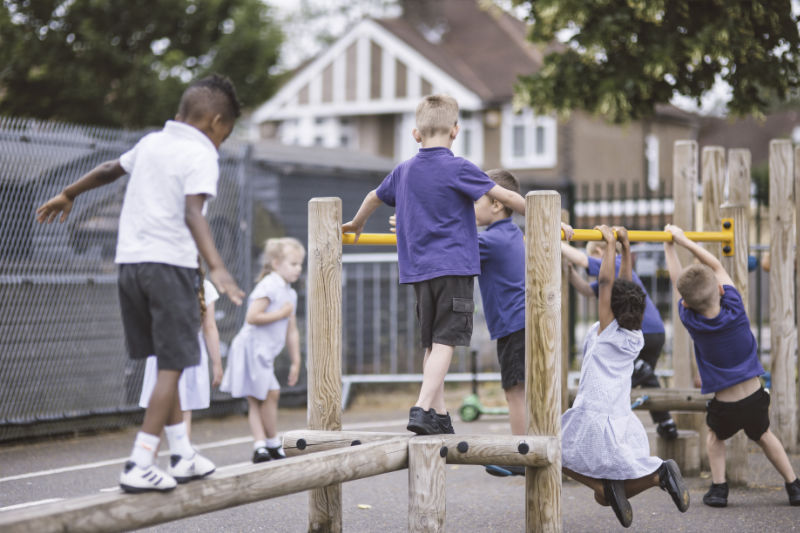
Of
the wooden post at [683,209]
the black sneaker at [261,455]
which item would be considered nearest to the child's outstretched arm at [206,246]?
the black sneaker at [261,455]

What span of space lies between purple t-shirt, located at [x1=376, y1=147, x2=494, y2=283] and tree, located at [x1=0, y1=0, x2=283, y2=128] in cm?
1662

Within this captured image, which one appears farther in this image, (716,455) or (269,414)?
(269,414)

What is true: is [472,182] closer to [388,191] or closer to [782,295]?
[388,191]

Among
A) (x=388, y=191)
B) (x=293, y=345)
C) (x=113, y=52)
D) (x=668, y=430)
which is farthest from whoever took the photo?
(x=113, y=52)

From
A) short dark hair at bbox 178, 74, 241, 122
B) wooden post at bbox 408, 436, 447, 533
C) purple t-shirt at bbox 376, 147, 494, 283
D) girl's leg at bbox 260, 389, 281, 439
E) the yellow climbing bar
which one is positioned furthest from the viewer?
girl's leg at bbox 260, 389, 281, 439

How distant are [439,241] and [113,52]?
57.2 ft

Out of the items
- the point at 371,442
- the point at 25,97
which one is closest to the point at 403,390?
the point at 371,442

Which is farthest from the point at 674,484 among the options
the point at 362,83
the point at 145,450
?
the point at 362,83

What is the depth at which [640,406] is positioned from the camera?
20.2ft

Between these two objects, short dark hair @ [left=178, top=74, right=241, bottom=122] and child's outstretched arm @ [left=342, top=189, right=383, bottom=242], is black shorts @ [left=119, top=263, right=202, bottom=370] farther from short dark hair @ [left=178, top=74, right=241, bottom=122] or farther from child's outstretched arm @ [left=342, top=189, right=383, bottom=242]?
child's outstretched arm @ [left=342, top=189, right=383, bottom=242]

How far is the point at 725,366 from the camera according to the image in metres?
5.63

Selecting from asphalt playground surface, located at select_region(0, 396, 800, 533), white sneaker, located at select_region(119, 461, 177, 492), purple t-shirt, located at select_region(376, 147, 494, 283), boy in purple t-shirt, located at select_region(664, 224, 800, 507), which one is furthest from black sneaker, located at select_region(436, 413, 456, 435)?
boy in purple t-shirt, located at select_region(664, 224, 800, 507)

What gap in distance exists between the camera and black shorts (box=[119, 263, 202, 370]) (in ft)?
11.4

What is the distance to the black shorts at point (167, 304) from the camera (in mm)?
3471
